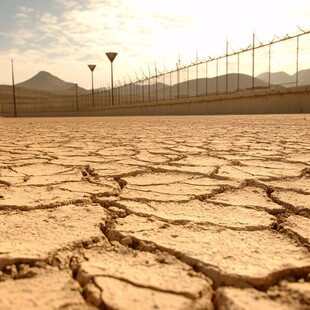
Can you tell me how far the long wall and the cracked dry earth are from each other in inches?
304

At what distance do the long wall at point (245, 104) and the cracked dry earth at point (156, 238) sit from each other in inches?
304

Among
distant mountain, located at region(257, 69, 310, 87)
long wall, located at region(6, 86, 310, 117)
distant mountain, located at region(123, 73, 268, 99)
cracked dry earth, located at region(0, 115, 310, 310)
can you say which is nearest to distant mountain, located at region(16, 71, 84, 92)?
distant mountain, located at region(123, 73, 268, 99)

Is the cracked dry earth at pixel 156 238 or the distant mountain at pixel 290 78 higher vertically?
the distant mountain at pixel 290 78

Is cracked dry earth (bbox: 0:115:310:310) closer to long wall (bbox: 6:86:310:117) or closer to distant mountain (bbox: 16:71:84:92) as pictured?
long wall (bbox: 6:86:310:117)

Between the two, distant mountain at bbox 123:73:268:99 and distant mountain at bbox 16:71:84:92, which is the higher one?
distant mountain at bbox 16:71:84:92

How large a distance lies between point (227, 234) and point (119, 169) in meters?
1.11

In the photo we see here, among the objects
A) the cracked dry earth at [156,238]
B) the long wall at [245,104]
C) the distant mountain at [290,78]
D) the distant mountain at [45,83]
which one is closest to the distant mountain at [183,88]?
the long wall at [245,104]

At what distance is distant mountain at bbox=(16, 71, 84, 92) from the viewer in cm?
7412

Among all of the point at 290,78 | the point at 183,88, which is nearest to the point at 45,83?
the point at 183,88

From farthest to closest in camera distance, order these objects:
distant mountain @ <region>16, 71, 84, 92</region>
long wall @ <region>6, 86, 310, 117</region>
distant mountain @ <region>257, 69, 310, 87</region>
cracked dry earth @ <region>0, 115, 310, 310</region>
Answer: distant mountain @ <region>16, 71, 84, 92</region> < distant mountain @ <region>257, 69, 310, 87</region> < long wall @ <region>6, 86, 310, 117</region> < cracked dry earth @ <region>0, 115, 310, 310</region>

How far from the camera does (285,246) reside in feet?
2.96

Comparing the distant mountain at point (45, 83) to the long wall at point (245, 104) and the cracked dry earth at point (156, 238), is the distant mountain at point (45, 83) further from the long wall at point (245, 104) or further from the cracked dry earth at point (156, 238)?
the cracked dry earth at point (156, 238)

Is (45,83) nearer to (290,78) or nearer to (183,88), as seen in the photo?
(183,88)

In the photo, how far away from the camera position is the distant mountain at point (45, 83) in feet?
243
